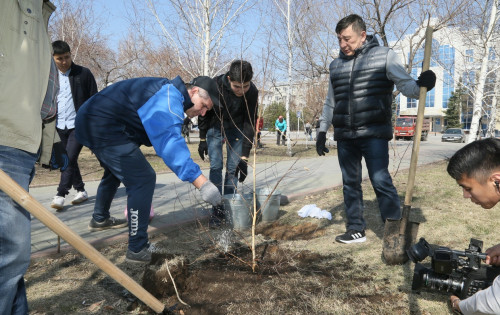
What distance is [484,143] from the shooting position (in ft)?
5.92

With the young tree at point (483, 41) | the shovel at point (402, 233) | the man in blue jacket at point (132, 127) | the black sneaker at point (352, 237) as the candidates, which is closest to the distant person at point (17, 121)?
the man in blue jacket at point (132, 127)

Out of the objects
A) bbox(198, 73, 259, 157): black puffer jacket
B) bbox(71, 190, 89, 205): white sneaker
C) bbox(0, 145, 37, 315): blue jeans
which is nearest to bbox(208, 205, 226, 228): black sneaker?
bbox(198, 73, 259, 157): black puffer jacket

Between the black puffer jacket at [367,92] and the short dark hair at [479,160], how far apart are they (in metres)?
1.49

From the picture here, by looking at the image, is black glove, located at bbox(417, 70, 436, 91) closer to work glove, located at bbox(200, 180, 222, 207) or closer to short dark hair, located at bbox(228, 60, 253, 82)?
short dark hair, located at bbox(228, 60, 253, 82)

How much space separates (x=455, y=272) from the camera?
7.26 feet

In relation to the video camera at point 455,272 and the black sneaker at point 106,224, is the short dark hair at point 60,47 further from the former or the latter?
the video camera at point 455,272

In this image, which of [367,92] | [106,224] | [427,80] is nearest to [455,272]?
[427,80]

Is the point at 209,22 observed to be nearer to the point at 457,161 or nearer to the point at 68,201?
the point at 68,201

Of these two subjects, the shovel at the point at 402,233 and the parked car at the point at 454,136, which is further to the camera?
the parked car at the point at 454,136

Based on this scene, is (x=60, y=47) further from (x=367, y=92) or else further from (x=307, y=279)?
(x=307, y=279)

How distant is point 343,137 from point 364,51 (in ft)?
2.73

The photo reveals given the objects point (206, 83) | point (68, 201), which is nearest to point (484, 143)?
point (206, 83)

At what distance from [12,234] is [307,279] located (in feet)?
6.40

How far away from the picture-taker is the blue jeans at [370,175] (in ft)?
11.0
